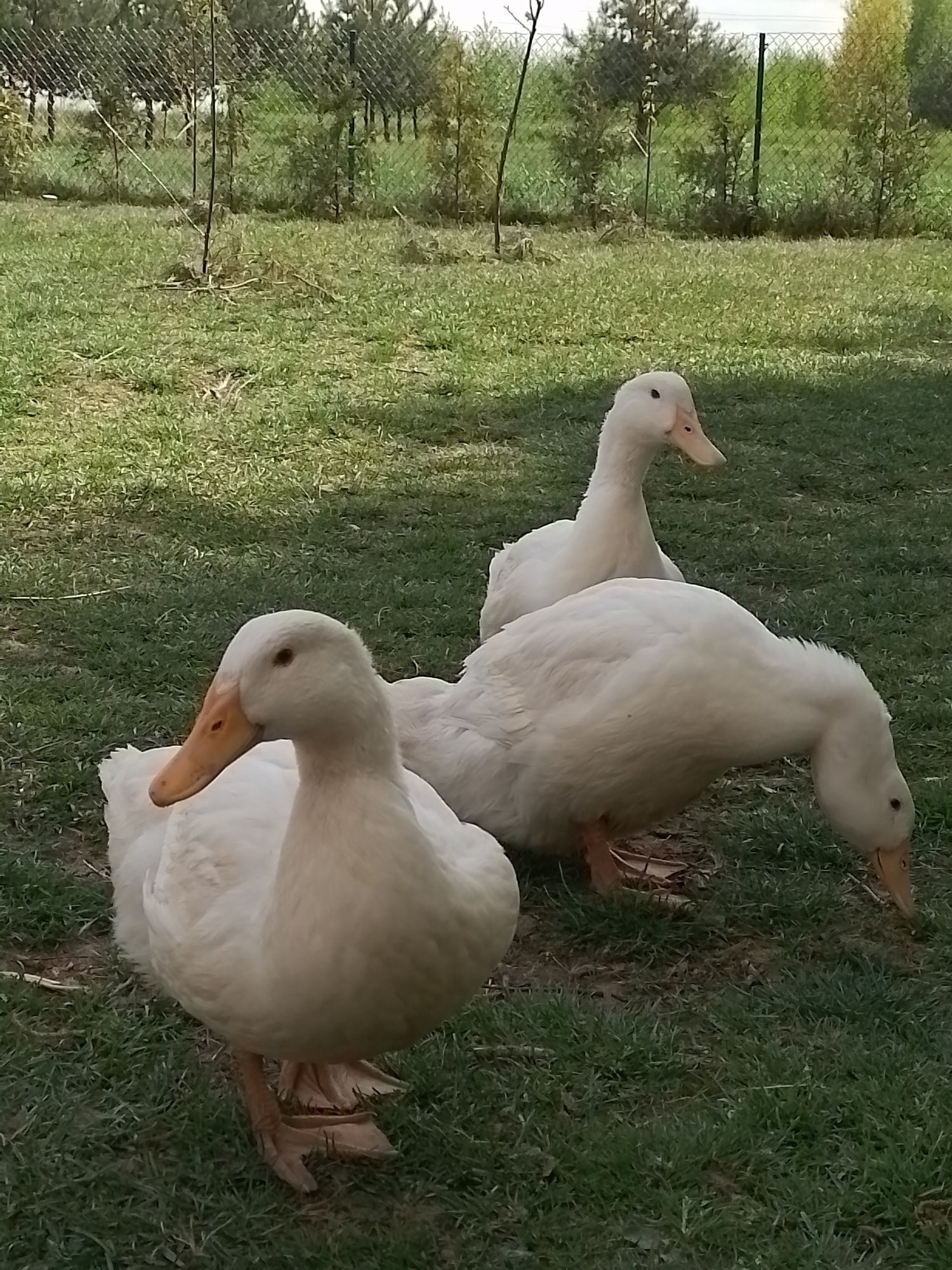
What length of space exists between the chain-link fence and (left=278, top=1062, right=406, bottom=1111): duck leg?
1120 centimetres

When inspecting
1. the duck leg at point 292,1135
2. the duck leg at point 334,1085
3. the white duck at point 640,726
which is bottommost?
the duck leg at point 334,1085

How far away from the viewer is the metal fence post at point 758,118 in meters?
14.1

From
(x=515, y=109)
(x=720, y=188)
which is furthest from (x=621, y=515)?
(x=720, y=188)

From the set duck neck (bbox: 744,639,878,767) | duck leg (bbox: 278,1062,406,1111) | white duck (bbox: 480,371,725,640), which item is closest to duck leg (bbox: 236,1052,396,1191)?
duck leg (bbox: 278,1062,406,1111)

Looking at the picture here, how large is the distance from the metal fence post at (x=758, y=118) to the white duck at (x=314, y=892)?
12.7m

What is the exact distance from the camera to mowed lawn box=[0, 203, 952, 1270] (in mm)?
2428

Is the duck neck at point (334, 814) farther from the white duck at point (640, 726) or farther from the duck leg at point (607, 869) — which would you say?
the duck leg at point (607, 869)

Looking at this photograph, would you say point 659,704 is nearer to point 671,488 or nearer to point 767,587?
point 767,587

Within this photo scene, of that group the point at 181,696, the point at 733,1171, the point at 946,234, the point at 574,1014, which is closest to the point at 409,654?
the point at 181,696

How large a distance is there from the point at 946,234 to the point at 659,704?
12.1 m

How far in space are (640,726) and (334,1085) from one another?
1.00m

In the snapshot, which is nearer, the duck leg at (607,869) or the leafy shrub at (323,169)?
the duck leg at (607,869)

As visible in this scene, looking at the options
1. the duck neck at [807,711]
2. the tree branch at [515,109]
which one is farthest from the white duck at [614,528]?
the tree branch at [515,109]

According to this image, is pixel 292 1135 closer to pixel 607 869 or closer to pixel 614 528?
pixel 607 869
